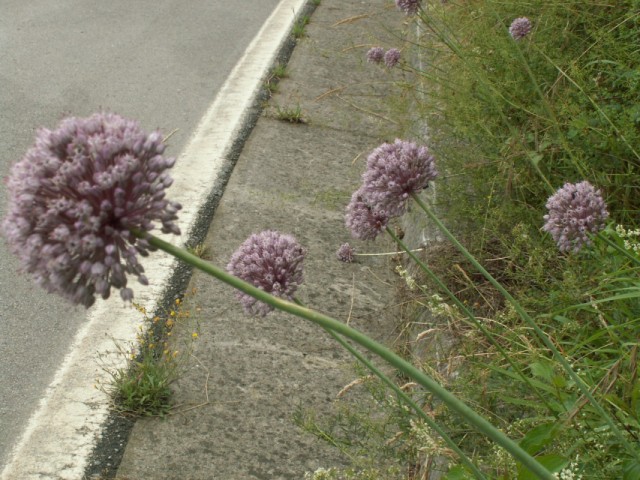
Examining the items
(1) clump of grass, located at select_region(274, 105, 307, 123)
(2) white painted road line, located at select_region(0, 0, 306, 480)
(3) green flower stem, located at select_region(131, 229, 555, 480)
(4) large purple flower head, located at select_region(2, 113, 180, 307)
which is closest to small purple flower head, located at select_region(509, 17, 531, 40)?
(2) white painted road line, located at select_region(0, 0, 306, 480)

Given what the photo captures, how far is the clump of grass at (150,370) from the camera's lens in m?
3.15

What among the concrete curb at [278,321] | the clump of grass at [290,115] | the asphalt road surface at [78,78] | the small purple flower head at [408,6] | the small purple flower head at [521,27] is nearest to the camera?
the concrete curb at [278,321]

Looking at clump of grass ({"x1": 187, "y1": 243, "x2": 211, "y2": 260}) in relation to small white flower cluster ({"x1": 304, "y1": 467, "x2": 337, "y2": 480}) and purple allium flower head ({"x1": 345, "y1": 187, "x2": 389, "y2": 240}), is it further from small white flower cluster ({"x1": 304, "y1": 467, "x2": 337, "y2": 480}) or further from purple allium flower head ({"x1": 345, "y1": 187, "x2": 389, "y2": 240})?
small white flower cluster ({"x1": 304, "y1": 467, "x2": 337, "y2": 480})

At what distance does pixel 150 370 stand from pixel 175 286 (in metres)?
0.80

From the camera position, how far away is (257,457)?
2.97m

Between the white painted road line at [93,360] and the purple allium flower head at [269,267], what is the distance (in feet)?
3.51

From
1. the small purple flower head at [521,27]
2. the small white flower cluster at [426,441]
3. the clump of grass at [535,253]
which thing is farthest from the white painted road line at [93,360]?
the small purple flower head at [521,27]

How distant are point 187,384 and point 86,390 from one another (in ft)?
1.31

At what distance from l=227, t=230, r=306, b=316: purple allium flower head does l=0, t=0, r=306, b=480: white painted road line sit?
3.51 ft

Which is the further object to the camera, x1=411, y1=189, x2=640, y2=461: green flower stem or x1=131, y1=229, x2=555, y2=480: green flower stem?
x1=411, y1=189, x2=640, y2=461: green flower stem

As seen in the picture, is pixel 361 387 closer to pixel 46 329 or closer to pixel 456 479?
pixel 456 479

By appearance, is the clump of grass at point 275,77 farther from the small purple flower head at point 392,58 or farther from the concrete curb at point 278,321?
the small purple flower head at point 392,58

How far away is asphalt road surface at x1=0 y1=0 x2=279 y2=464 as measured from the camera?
144 inches

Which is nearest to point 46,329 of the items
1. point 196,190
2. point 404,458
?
point 196,190
